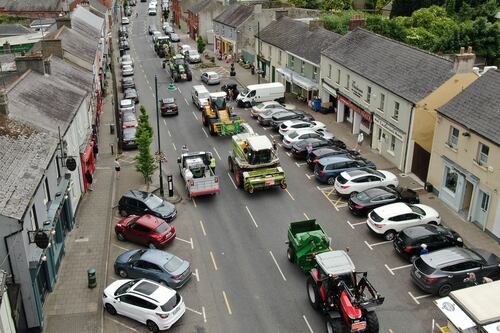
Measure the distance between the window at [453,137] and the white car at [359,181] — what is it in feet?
13.8

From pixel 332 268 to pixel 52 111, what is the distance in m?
19.5

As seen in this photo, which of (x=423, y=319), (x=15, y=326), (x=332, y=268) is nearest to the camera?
(x=15, y=326)

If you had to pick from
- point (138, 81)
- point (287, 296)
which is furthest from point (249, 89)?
point (287, 296)

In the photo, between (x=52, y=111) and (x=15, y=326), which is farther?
(x=52, y=111)

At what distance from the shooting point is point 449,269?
24156 millimetres

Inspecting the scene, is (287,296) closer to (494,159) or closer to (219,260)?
(219,260)

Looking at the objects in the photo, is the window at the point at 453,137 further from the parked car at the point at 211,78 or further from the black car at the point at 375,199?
the parked car at the point at 211,78

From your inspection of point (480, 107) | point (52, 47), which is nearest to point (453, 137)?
point (480, 107)

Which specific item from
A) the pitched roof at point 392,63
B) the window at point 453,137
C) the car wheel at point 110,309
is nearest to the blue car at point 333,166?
the pitched roof at point 392,63

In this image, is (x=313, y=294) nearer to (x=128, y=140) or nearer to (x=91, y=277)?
(x=91, y=277)

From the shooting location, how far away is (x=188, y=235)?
1188 inches

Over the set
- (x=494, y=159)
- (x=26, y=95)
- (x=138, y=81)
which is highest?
→ (x=26, y=95)

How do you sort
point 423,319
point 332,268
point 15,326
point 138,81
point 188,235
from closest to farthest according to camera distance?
1. point 15,326
2. point 332,268
3. point 423,319
4. point 188,235
5. point 138,81

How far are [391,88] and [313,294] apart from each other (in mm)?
20217
